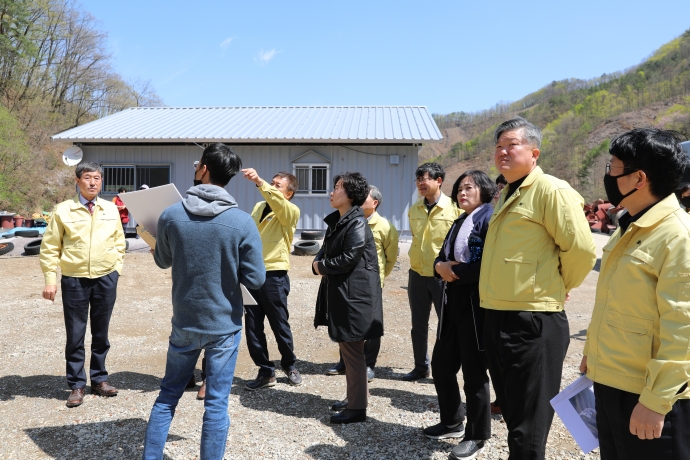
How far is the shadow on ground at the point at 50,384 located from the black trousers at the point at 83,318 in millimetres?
262

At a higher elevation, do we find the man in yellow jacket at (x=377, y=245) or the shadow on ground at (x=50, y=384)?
the man in yellow jacket at (x=377, y=245)

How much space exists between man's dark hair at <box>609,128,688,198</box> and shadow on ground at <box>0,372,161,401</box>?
12.6ft

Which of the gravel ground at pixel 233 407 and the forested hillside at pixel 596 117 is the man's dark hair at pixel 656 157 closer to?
the gravel ground at pixel 233 407

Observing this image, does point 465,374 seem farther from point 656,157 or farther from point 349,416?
point 656,157

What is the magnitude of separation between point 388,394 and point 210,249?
2.28 metres

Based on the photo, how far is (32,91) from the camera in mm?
33094

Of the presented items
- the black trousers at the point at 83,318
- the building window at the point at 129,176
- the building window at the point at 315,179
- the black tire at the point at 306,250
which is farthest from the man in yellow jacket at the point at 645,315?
the building window at the point at 129,176

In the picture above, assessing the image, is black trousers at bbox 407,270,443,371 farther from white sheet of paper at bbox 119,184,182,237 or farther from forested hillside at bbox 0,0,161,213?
forested hillside at bbox 0,0,161,213

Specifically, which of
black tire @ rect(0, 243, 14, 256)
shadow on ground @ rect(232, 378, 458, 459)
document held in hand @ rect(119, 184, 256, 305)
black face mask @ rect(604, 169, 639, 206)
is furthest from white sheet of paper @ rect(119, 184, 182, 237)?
black tire @ rect(0, 243, 14, 256)

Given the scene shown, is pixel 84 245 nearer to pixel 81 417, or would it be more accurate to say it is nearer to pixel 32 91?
pixel 81 417

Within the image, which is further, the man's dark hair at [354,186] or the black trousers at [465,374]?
the man's dark hair at [354,186]

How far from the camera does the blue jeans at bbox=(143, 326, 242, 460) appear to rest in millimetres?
2543

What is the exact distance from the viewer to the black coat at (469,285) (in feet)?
9.75

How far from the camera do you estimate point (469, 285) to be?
10.0 ft
